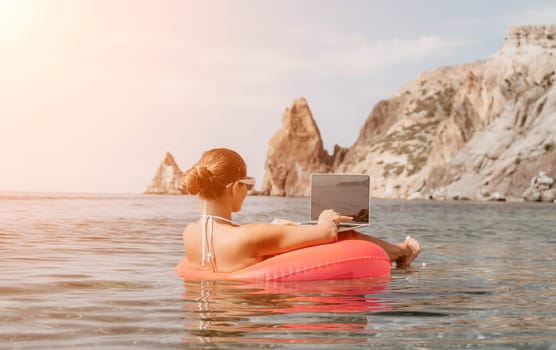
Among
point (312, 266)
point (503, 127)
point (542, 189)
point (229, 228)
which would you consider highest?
point (503, 127)

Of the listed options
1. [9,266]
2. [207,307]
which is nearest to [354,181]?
[207,307]

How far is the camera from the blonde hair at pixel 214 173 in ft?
25.7

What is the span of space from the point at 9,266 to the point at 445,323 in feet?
25.6

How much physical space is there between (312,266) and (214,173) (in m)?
1.67

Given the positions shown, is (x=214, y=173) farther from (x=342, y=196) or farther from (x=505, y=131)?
(x=505, y=131)

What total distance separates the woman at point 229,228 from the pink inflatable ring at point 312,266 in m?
0.10

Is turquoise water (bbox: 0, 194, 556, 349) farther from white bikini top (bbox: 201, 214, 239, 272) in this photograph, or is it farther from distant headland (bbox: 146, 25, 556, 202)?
distant headland (bbox: 146, 25, 556, 202)

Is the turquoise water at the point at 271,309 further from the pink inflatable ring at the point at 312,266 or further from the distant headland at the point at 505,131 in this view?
the distant headland at the point at 505,131

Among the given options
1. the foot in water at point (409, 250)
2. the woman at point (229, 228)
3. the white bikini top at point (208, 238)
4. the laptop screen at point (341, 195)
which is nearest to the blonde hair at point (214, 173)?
the woman at point (229, 228)

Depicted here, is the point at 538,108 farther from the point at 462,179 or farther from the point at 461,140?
the point at 461,140

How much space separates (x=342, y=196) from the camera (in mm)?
9055

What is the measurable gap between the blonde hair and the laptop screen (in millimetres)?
1398

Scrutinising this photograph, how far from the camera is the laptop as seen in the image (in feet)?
29.7

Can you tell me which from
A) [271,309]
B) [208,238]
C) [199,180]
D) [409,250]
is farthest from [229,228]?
[409,250]
